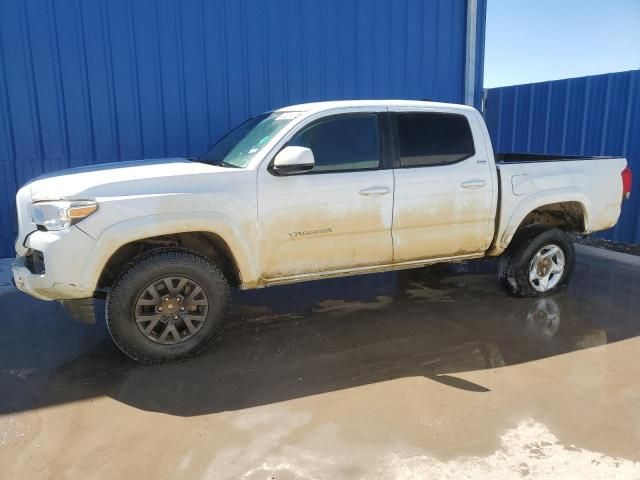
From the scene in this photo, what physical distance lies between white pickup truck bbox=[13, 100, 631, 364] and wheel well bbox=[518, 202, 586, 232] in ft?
0.10

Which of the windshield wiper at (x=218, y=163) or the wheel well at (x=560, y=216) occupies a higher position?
the windshield wiper at (x=218, y=163)

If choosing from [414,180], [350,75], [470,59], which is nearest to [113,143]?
[350,75]

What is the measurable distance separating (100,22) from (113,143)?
1.47 meters

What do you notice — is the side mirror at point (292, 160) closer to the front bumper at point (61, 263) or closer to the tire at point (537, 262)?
the front bumper at point (61, 263)

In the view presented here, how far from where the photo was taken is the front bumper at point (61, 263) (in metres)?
3.47

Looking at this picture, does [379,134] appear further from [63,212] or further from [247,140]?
[63,212]

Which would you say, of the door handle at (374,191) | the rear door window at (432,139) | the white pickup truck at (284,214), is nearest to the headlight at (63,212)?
the white pickup truck at (284,214)

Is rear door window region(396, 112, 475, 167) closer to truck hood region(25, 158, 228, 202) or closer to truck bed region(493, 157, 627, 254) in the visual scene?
truck bed region(493, 157, 627, 254)

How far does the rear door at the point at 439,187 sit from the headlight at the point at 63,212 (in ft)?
7.72

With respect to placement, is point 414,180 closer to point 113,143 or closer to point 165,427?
point 165,427

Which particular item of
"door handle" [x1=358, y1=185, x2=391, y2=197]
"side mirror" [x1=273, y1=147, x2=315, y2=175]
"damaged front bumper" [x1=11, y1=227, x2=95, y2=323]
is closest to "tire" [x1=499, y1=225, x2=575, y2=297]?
"door handle" [x1=358, y1=185, x2=391, y2=197]

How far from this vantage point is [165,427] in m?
3.09

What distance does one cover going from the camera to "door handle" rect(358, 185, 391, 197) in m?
4.25

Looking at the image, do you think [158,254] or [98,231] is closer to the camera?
[98,231]
